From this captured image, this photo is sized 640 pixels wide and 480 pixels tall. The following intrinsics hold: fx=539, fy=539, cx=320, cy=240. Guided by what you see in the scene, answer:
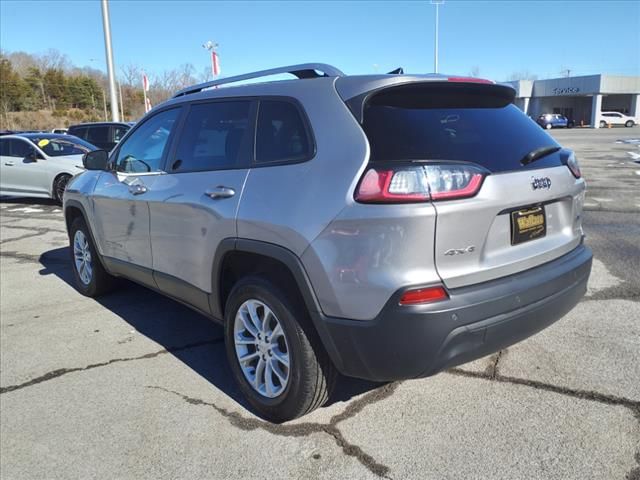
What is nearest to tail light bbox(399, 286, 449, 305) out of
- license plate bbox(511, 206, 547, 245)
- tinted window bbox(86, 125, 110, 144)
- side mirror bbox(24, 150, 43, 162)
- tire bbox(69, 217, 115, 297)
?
license plate bbox(511, 206, 547, 245)

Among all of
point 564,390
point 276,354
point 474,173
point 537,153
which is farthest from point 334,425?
point 537,153

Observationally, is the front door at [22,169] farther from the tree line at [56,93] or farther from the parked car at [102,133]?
the tree line at [56,93]

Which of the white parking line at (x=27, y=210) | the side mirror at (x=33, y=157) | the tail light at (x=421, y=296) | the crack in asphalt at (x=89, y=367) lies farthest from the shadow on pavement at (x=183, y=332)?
the side mirror at (x=33, y=157)

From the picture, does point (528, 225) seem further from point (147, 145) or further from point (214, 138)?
point (147, 145)

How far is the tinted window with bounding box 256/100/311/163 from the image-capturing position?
2822 mm

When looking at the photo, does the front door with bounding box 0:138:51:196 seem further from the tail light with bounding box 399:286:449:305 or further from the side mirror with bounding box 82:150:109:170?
the tail light with bounding box 399:286:449:305

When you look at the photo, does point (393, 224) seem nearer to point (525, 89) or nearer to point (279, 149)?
point (279, 149)

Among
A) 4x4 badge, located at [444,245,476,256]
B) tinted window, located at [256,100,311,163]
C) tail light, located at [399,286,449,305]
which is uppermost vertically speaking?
tinted window, located at [256,100,311,163]

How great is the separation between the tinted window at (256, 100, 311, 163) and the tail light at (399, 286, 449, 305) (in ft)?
2.90

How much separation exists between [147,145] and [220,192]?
54.4 inches

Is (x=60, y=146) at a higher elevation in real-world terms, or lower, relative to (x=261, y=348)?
higher

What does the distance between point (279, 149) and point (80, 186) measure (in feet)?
9.87

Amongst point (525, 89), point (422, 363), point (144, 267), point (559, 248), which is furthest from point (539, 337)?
point (525, 89)

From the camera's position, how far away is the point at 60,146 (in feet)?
40.8
